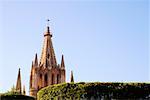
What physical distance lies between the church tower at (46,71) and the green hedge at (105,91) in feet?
147

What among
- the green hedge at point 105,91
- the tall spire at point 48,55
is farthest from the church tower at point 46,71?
Answer: the green hedge at point 105,91

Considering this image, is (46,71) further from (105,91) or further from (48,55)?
(105,91)

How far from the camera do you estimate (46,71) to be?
237 ft

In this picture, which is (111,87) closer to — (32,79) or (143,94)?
(143,94)

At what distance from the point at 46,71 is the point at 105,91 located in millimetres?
46130

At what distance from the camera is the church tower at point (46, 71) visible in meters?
72.4

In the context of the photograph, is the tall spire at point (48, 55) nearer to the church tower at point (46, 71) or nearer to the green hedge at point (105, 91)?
the church tower at point (46, 71)

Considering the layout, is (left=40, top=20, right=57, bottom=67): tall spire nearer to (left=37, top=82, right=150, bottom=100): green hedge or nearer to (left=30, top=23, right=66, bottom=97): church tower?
(left=30, top=23, right=66, bottom=97): church tower

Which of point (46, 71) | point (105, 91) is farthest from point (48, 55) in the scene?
point (105, 91)

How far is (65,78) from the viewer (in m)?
74.4

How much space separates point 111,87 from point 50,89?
4235mm

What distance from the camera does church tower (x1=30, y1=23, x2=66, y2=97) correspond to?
72375 millimetres

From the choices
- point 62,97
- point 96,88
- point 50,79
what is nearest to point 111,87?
point 96,88

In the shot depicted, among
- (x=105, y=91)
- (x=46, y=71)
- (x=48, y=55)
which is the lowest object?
(x=105, y=91)
